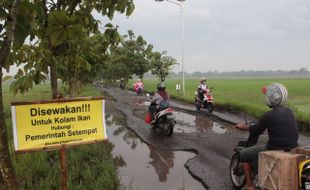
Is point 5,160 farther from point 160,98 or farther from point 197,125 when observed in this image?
point 197,125

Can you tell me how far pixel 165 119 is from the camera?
11062mm

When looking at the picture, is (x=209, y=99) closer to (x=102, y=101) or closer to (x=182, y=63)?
(x=182, y=63)

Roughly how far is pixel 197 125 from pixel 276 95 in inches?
328

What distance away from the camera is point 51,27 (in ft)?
8.77

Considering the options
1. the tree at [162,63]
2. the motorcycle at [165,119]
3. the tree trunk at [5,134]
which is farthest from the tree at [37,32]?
the tree at [162,63]

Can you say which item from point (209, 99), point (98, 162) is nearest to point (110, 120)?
point (209, 99)

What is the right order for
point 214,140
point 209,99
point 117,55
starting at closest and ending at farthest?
1. point 214,140
2. point 209,99
3. point 117,55

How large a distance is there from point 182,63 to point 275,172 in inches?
911

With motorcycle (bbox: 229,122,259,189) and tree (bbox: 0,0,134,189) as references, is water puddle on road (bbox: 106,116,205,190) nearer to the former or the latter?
motorcycle (bbox: 229,122,259,189)

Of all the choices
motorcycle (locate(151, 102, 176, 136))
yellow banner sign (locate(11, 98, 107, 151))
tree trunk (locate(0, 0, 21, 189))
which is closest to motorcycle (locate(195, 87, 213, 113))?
motorcycle (locate(151, 102, 176, 136))

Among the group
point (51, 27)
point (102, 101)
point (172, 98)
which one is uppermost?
point (51, 27)

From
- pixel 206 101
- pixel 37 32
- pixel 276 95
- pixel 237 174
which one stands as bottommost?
pixel 237 174

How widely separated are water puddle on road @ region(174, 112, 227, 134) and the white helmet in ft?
21.8

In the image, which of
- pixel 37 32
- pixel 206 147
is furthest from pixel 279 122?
pixel 206 147
